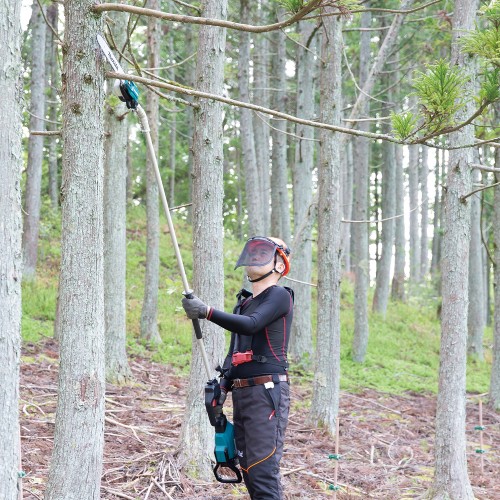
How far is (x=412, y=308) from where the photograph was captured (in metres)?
23.6

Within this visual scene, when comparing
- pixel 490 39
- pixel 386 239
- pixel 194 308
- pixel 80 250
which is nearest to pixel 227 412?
pixel 194 308

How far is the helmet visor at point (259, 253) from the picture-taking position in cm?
470

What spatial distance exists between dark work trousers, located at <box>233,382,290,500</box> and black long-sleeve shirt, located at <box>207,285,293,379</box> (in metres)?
0.13

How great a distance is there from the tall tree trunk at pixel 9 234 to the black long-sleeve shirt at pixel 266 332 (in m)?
1.46

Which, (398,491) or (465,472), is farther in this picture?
(398,491)

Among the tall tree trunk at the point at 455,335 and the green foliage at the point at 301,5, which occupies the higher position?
the green foliage at the point at 301,5

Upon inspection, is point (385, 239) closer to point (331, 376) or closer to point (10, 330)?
point (331, 376)

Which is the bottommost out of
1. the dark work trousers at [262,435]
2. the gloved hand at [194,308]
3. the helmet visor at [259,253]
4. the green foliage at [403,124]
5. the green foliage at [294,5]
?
the dark work trousers at [262,435]

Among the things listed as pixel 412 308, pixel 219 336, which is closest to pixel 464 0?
pixel 219 336

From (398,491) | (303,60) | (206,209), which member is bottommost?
(398,491)

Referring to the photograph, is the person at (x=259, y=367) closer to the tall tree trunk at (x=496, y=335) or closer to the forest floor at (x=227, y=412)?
the forest floor at (x=227, y=412)

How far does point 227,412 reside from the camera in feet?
29.5

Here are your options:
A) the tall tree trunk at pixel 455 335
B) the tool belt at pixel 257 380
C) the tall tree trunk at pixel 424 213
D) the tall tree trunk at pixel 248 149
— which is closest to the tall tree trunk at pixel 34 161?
the tall tree trunk at pixel 248 149

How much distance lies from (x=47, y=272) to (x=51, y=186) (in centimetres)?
372
